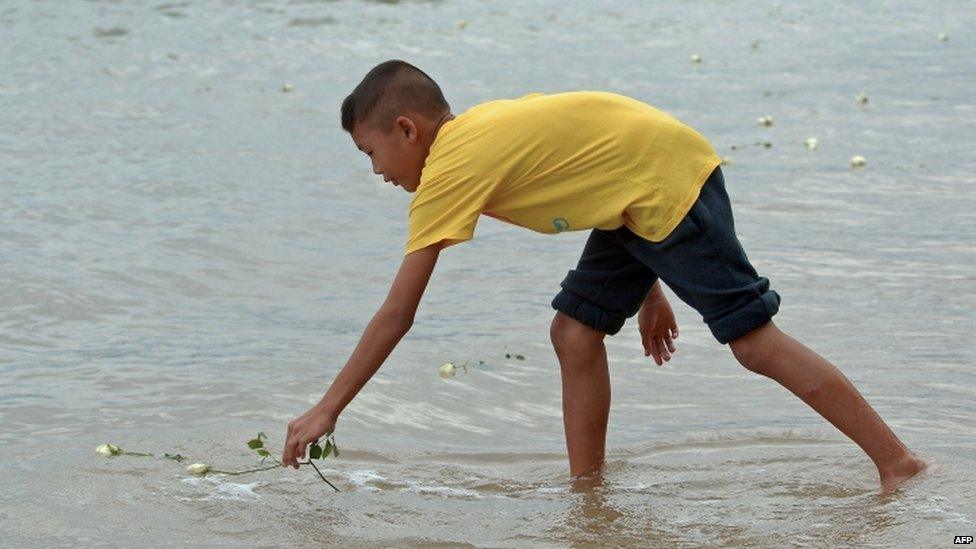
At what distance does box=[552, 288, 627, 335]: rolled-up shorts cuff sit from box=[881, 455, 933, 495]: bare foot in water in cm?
92

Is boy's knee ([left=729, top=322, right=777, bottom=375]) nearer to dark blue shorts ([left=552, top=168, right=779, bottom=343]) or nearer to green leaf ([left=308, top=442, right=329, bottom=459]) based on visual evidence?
dark blue shorts ([left=552, top=168, right=779, bottom=343])

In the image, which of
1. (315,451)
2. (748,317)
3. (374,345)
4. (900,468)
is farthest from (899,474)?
(315,451)

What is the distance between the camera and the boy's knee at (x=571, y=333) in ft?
15.4

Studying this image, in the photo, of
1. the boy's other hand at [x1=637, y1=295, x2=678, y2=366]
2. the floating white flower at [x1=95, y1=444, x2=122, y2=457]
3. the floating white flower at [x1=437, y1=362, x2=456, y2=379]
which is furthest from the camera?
the floating white flower at [x1=437, y1=362, x2=456, y2=379]

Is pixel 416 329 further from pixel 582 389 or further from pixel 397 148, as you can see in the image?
pixel 397 148

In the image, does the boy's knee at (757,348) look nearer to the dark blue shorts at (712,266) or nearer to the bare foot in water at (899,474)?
the dark blue shorts at (712,266)

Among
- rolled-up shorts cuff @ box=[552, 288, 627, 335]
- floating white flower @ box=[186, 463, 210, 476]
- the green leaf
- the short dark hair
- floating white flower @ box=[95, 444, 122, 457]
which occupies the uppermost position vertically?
the short dark hair

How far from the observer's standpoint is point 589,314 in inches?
182

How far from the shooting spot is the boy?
412 centimetres

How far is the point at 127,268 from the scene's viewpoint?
26.3 ft

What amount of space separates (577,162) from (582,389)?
87cm

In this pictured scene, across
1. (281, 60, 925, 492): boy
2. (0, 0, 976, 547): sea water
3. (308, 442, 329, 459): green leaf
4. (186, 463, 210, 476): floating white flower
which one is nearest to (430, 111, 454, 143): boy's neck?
(281, 60, 925, 492): boy

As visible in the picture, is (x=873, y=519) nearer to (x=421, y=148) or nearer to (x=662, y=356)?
(x=662, y=356)

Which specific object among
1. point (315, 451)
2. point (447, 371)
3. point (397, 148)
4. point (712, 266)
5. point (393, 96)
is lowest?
point (315, 451)
